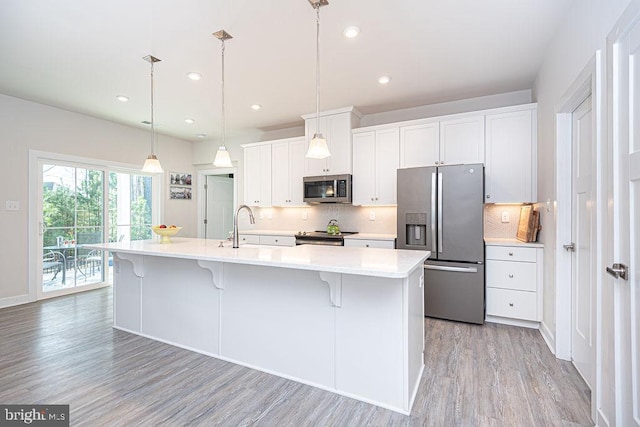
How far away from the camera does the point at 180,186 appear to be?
611 centimetres

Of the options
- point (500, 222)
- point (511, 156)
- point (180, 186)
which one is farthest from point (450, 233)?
point (180, 186)

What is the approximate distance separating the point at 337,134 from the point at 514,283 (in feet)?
9.20

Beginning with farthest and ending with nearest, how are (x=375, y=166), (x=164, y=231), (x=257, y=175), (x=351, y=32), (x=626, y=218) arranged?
1. (x=257, y=175)
2. (x=375, y=166)
3. (x=164, y=231)
4. (x=351, y=32)
5. (x=626, y=218)

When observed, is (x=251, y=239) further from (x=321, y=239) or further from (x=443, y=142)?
(x=443, y=142)

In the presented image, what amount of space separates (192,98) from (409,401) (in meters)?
4.03

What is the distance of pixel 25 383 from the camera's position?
84.4 inches

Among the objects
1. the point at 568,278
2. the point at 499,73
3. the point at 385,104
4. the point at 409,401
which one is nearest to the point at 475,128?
the point at 499,73

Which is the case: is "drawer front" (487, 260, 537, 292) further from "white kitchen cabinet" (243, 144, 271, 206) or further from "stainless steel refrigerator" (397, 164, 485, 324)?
"white kitchen cabinet" (243, 144, 271, 206)

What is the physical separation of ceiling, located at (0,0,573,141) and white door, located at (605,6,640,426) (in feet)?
3.41

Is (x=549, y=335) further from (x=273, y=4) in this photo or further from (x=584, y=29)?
(x=273, y=4)

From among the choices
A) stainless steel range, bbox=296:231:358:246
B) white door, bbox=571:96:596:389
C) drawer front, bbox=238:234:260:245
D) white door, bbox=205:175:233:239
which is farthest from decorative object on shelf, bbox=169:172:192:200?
white door, bbox=571:96:596:389

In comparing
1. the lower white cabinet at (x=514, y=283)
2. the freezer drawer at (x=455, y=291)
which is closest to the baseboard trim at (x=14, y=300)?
the freezer drawer at (x=455, y=291)

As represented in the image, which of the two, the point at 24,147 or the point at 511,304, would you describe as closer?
the point at 511,304

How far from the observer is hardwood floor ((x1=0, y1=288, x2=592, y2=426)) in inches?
70.7
